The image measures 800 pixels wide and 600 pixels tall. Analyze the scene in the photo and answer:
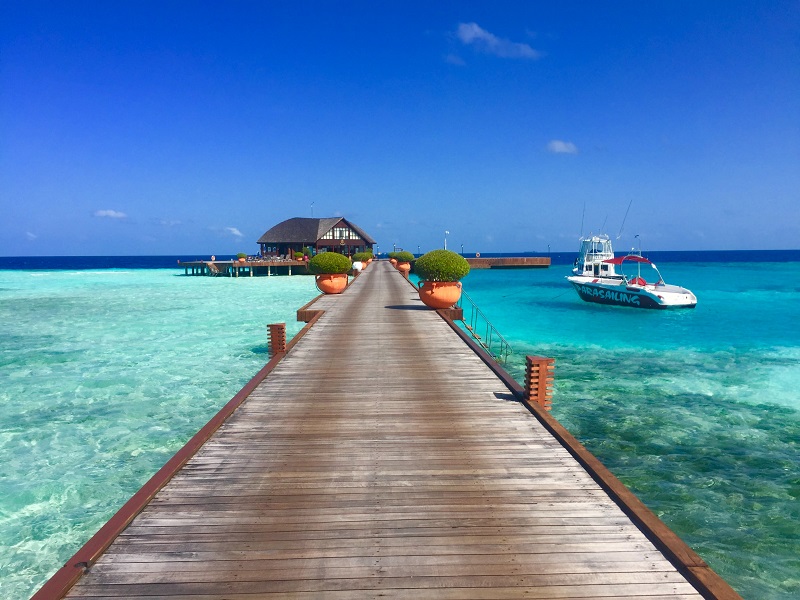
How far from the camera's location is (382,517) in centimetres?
540

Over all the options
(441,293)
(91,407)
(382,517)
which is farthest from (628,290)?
(382,517)

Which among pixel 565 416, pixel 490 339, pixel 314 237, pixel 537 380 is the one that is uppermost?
pixel 314 237

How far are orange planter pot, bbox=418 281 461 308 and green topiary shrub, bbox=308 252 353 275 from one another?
8063mm

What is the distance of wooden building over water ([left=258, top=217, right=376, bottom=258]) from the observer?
8156 centimetres

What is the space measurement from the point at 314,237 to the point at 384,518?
7778cm

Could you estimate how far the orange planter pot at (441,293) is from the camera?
2127 centimetres

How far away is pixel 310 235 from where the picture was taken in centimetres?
8169

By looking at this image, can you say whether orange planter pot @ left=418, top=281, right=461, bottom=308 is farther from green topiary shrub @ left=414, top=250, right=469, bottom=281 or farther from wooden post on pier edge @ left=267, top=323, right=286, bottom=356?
wooden post on pier edge @ left=267, top=323, right=286, bottom=356

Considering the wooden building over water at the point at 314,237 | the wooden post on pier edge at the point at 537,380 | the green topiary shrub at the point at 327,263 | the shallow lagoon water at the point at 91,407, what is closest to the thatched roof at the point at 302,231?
the wooden building over water at the point at 314,237

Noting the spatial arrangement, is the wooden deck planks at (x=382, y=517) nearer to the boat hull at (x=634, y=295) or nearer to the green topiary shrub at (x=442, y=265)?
the green topiary shrub at (x=442, y=265)

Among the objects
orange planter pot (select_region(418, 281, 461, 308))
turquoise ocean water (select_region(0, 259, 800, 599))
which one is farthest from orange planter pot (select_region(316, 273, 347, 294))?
orange planter pot (select_region(418, 281, 461, 308))

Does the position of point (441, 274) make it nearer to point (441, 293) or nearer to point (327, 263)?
point (441, 293)

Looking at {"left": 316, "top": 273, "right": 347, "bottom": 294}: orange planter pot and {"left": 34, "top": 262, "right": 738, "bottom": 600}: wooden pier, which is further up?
{"left": 316, "top": 273, "right": 347, "bottom": 294}: orange planter pot

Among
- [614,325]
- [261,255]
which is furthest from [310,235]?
[614,325]
